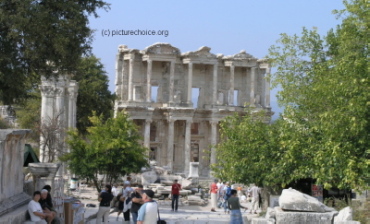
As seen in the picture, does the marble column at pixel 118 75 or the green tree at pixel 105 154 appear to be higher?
the marble column at pixel 118 75

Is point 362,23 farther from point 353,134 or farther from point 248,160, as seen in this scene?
point 248,160

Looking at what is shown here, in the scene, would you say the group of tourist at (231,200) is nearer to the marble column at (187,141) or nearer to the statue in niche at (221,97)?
the marble column at (187,141)

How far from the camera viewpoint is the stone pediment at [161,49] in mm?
53594

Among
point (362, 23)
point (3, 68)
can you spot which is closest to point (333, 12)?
point (362, 23)

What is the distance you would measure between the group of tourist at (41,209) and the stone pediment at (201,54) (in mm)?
41137

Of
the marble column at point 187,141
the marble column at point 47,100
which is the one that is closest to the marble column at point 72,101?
the marble column at point 47,100

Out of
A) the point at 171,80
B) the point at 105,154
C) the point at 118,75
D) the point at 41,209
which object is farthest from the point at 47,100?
the point at 41,209

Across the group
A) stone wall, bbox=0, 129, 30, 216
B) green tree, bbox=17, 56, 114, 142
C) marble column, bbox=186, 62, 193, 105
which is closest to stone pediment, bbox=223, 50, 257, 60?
marble column, bbox=186, 62, 193, 105

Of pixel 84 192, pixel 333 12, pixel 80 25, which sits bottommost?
pixel 84 192

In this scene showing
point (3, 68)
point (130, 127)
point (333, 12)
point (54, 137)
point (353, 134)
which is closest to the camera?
point (3, 68)

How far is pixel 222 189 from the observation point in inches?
1130

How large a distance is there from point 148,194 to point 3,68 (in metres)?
6.90

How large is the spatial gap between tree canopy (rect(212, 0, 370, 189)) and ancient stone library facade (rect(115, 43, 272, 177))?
91.3 feet

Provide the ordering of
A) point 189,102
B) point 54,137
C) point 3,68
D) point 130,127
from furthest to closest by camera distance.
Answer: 1. point 189,102
2. point 54,137
3. point 130,127
4. point 3,68
